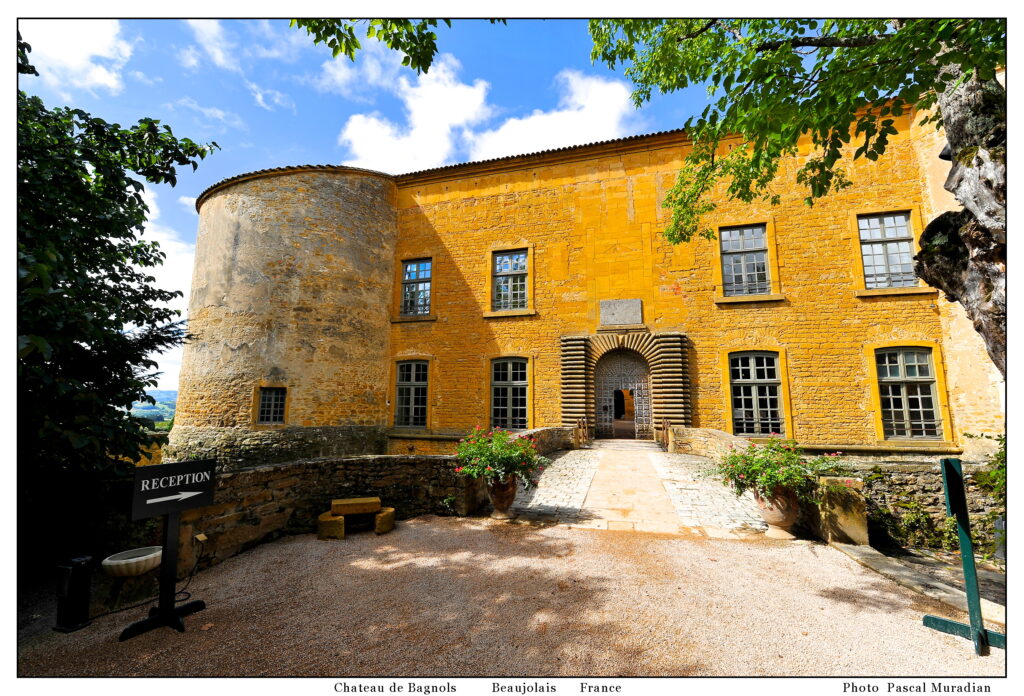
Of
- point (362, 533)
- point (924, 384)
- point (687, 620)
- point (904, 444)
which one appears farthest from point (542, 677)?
point (924, 384)

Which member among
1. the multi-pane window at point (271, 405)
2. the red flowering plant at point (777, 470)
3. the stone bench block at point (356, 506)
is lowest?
the stone bench block at point (356, 506)

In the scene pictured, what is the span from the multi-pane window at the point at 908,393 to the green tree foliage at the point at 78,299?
14.4 m

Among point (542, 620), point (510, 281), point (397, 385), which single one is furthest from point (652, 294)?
point (542, 620)

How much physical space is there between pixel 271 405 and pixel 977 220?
14.0m

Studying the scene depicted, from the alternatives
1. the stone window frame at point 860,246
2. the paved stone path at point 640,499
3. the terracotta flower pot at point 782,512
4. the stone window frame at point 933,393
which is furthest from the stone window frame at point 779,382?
the terracotta flower pot at point 782,512

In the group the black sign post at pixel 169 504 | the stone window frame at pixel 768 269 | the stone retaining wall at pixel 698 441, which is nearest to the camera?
the black sign post at pixel 169 504

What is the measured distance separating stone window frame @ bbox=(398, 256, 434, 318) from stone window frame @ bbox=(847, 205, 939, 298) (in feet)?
39.7

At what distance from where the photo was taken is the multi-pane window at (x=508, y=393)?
12.2 m

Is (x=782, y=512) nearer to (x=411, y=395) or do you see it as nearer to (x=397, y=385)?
(x=411, y=395)

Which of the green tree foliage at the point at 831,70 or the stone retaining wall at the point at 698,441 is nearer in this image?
the green tree foliage at the point at 831,70

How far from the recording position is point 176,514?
10.9 ft

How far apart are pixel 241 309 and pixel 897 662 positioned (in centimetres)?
1450

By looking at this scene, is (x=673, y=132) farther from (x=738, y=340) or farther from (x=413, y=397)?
(x=413, y=397)

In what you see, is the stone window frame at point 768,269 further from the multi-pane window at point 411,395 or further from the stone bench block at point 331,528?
the stone bench block at point 331,528
